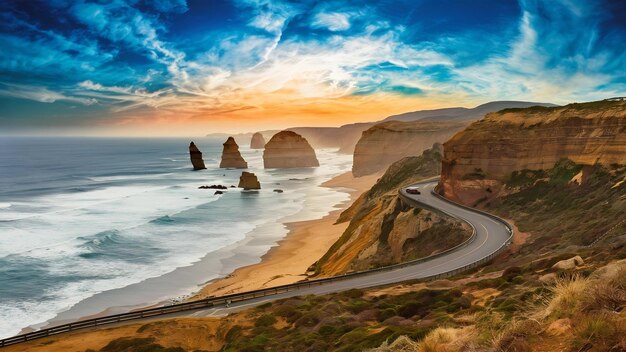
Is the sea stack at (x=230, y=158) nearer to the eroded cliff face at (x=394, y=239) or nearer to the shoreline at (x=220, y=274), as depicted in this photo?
the shoreline at (x=220, y=274)

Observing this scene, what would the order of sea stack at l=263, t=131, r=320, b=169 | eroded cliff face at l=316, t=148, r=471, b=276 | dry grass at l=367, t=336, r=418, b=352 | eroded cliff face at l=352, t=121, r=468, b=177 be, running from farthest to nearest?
sea stack at l=263, t=131, r=320, b=169 → eroded cliff face at l=352, t=121, r=468, b=177 → eroded cliff face at l=316, t=148, r=471, b=276 → dry grass at l=367, t=336, r=418, b=352

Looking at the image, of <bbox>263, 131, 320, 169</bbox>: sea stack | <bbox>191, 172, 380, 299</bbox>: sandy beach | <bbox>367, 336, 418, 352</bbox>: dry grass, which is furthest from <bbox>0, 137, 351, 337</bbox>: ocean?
<bbox>263, 131, 320, 169</bbox>: sea stack

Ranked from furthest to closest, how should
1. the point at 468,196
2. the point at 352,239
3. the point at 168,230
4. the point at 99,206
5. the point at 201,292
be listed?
the point at 99,206
the point at 168,230
the point at 468,196
the point at 352,239
the point at 201,292

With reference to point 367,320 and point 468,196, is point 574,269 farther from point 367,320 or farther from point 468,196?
point 468,196

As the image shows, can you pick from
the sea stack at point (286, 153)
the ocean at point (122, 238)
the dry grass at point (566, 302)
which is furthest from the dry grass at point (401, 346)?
the sea stack at point (286, 153)

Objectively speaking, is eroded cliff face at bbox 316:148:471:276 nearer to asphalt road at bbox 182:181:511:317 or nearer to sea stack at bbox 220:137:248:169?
asphalt road at bbox 182:181:511:317

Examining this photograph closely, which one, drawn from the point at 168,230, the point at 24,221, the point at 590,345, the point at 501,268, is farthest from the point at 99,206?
the point at 590,345
